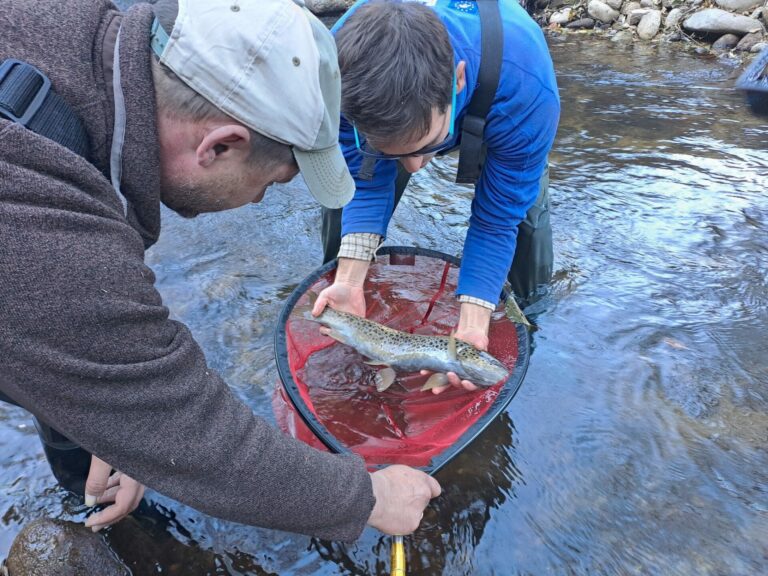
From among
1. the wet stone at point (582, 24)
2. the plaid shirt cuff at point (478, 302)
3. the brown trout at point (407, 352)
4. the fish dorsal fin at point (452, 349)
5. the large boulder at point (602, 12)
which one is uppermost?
the plaid shirt cuff at point (478, 302)

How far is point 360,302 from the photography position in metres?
3.38

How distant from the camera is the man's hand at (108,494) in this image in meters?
2.38

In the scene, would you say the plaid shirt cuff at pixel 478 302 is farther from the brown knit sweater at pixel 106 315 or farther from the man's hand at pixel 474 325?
the brown knit sweater at pixel 106 315

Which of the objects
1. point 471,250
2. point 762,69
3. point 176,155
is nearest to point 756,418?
point 471,250

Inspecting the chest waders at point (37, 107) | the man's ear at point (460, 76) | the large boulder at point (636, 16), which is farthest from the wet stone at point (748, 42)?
the chest waders at point (37, 107)

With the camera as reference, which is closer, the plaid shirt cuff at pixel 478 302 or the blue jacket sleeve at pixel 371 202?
the plaid shirt cuff at pixel 478 302

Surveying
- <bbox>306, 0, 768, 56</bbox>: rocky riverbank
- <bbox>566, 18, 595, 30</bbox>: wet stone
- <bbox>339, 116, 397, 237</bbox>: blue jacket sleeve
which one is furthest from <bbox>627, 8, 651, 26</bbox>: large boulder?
<bbox>339, 116, 397, 237</bbox>: blue jacket sleeve

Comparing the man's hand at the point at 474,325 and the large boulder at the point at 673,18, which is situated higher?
the man's hand at the point at 474,325

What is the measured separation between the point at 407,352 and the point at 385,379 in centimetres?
18

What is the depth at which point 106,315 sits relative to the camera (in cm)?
128

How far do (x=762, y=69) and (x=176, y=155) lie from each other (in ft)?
28.5

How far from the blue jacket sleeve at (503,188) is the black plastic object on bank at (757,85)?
20.1ft

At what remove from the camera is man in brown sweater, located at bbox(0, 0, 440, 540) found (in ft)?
4.02

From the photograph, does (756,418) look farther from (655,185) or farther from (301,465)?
(655,185)
